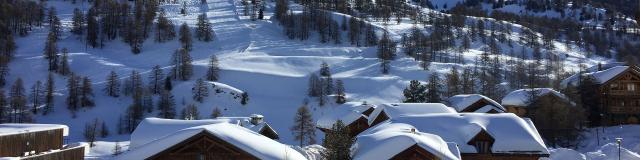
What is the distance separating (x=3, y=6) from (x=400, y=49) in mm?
70838

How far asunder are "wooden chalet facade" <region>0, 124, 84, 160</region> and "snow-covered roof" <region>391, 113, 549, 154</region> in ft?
49.7

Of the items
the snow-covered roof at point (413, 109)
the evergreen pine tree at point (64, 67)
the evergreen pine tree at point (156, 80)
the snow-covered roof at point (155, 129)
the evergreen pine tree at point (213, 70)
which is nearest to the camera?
the snow-covered roof at point (155, 129)

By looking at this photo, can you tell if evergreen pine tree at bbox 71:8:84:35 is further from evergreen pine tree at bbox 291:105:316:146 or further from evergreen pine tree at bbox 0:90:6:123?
evergreen pine tree at bbox 291:105:316:146

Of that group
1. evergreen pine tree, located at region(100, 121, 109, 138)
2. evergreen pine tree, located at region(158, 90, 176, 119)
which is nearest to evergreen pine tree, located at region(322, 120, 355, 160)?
evergreen pine tree, located at region(100, 121, 109, 138)

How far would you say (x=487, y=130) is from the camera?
1033 inches

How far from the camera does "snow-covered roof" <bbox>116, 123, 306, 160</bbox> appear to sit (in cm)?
1814

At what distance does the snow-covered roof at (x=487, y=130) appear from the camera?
2553 cm

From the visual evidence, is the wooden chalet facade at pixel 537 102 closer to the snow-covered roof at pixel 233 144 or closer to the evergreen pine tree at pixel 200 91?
the snow-covered roof at pixel 233 144

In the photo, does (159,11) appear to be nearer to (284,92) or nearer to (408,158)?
(284,92)

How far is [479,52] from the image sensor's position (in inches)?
4690

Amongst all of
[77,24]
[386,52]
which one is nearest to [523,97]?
[386,52]

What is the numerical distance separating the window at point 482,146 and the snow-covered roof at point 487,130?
0.43m

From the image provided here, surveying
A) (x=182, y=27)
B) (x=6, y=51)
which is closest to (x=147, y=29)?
(x=182, y=27)

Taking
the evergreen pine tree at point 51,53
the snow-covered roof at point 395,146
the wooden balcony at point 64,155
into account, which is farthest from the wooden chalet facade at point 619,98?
the evergreen pine tree at point 51,53
